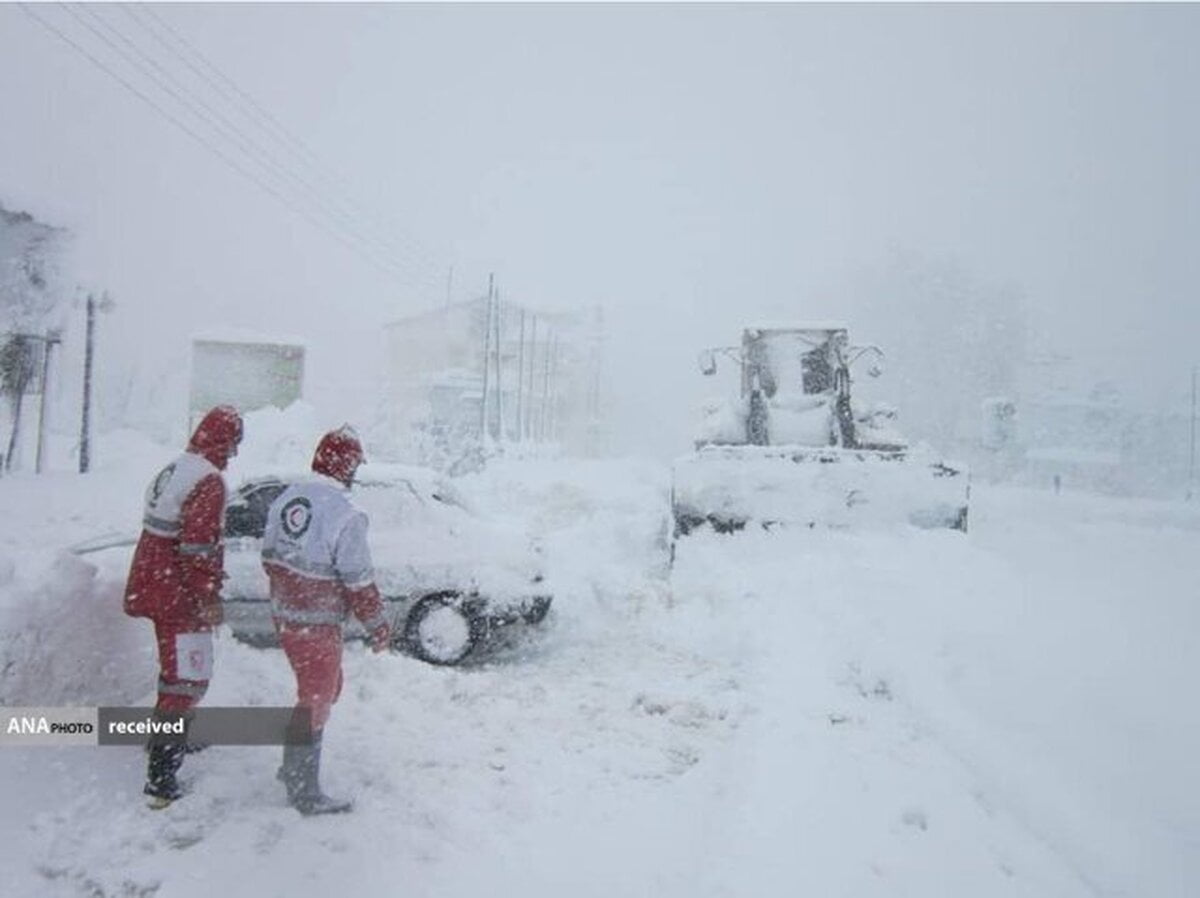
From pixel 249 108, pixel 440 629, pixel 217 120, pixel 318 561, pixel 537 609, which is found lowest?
pixel 440 629

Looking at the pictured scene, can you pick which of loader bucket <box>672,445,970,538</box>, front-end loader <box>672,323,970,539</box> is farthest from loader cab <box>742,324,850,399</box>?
loader bucket <box>672,445,970,538</box>

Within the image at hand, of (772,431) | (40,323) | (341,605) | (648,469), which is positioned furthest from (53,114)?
(341,605)

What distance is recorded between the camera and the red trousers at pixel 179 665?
371cm

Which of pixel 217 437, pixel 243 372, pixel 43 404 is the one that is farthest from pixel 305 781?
pixel 243 372

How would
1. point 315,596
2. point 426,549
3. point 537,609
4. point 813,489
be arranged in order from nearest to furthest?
point 315,596, point 426,549, point 537,609, point 813,489

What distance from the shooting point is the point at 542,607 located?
23.0ft

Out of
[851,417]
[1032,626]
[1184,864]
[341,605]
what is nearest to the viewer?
[1184,864]

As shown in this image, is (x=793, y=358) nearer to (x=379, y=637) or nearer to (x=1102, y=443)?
(x=379, y=637)

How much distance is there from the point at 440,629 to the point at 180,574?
9.81ft

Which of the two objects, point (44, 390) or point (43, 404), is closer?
point (43, 404)

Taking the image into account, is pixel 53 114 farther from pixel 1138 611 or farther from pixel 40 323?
pixel 1138 611

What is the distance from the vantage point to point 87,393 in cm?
1781

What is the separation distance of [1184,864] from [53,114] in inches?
2859

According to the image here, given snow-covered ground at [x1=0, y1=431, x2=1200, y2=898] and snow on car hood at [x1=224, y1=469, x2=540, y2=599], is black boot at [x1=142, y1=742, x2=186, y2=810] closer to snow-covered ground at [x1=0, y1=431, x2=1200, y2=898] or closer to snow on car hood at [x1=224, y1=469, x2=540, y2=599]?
snow-covered ground at [x1=0, y1=431, x2=1200, y2=898]
